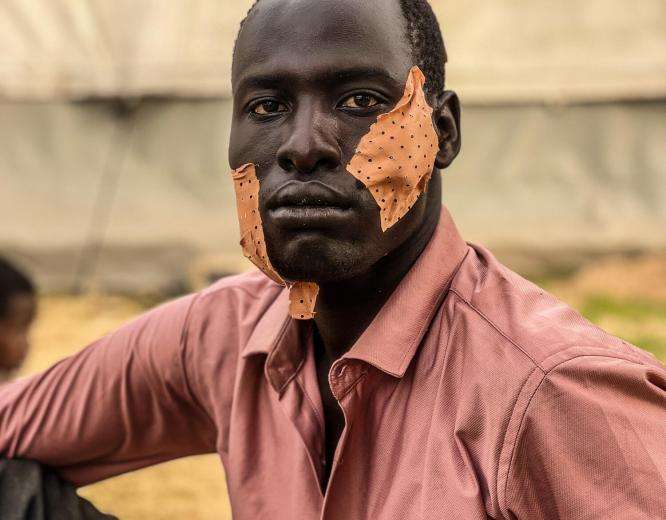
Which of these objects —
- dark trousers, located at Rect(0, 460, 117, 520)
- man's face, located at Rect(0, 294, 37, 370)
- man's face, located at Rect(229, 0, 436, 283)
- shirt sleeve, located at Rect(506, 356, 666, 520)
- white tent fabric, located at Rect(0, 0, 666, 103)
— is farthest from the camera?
white tent fabric, located at Rect(0, 0, 666, 103)

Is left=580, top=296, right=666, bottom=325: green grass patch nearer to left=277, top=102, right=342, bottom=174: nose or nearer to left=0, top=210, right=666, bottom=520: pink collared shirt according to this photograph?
left=0, top=210, right=666, bottom=520: pink collared shirt

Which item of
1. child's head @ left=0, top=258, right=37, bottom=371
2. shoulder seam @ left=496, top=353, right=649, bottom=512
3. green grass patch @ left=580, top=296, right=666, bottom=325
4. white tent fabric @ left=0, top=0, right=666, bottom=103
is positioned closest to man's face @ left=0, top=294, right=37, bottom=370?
child's head @ left=0, top=258, right=37, bottom=371

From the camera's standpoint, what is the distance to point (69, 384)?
94.0 inches

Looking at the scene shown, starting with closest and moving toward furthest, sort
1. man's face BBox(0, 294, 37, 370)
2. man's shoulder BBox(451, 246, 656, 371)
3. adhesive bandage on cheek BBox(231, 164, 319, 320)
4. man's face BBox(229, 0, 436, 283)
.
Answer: man's shoulder BBox(451, 246, 656, 371) → man's face BBox(229, 0, 436, 283) → adhesive bandage on cheek BBox(231, 164, 319, 320) → man's face BBox(0, 294, 37, 370)

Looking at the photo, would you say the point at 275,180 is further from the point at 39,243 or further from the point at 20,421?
the point at 39,243

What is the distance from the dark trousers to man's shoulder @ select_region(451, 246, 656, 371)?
0.99 meters

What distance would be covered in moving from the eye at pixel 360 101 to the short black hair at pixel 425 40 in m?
0.12

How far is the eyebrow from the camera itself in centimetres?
188

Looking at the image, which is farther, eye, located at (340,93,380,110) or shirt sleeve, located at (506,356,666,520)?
eye, located at (340,93,380,110)

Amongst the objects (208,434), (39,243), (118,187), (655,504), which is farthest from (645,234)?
(655,504)

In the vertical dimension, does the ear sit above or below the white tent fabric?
above

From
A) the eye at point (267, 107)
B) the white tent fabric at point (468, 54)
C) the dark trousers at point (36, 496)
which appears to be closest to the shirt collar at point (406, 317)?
the eye at point (267, 107)

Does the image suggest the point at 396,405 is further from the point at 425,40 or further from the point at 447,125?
the point at 425,40

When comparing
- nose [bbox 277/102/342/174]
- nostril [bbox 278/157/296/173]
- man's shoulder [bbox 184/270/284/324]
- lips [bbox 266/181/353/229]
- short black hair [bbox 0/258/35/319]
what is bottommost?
short black hair [bbox 0/258/35/319]
